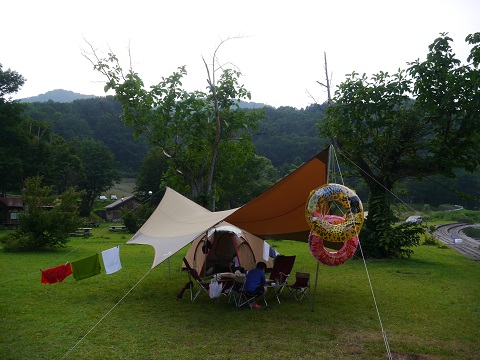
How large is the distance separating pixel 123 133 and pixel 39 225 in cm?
5063

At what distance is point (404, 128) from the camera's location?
12.8m

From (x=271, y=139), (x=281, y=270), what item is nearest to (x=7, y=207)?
(x=281, y=270)

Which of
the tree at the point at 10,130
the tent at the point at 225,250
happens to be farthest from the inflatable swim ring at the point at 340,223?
the tree at the point at 10,130

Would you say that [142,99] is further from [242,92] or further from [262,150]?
[262,150]

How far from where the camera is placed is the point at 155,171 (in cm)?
3997

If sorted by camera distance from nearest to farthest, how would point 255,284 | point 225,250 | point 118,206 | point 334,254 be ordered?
1. point 334,254
2. point 255,284
3. point 225,250
4. point 118,206

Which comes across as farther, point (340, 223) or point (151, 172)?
point (151, 172)

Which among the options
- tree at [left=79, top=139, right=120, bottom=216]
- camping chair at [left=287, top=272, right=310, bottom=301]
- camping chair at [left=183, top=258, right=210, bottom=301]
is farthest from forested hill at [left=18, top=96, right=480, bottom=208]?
camping chair at [left=183, top=258, right=210, bottom=301]

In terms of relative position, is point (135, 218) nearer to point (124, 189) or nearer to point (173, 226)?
point (173, 226)

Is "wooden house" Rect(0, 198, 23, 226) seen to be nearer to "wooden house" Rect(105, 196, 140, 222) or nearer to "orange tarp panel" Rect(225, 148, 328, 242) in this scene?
"wooden house" Rect(105, 196, 140, 222)

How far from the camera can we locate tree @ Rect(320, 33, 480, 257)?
12.0 m

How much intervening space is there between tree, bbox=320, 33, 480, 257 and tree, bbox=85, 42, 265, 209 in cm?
286

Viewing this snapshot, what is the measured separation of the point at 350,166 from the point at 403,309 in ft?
24.7

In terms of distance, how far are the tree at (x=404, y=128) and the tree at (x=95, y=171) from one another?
112 feet
